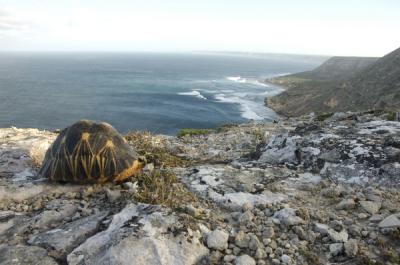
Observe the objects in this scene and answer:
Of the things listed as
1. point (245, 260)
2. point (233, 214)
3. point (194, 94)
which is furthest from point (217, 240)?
point (194, 94)

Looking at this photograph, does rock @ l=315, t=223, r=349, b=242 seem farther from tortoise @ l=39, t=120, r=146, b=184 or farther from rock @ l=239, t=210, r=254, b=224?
tortoise @ l=39, t=120, r=146, b=184

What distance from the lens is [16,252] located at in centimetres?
548

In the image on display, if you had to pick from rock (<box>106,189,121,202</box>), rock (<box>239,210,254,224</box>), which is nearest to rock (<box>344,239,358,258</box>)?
rock (<box>239,210,254,224</box>)

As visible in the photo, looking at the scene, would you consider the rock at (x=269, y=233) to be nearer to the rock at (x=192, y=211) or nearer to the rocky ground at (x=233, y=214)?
the rocky ground at (x=233, y=214)

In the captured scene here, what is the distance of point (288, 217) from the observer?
6309 mm

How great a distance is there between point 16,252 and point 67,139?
132 inches

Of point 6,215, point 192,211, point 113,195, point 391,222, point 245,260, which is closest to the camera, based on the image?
point 245,260

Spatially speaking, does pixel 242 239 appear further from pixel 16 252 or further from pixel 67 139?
pixel 67 139

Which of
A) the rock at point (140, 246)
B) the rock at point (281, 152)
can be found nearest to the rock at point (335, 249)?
the rock at point (140, 246)

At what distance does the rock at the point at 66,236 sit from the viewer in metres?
5.61

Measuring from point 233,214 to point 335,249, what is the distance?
1.81 metres

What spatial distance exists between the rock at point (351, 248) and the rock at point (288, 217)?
2.88ft

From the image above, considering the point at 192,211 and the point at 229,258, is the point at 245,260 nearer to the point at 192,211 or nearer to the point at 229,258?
the point at 229,258

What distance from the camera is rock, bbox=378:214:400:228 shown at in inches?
235
